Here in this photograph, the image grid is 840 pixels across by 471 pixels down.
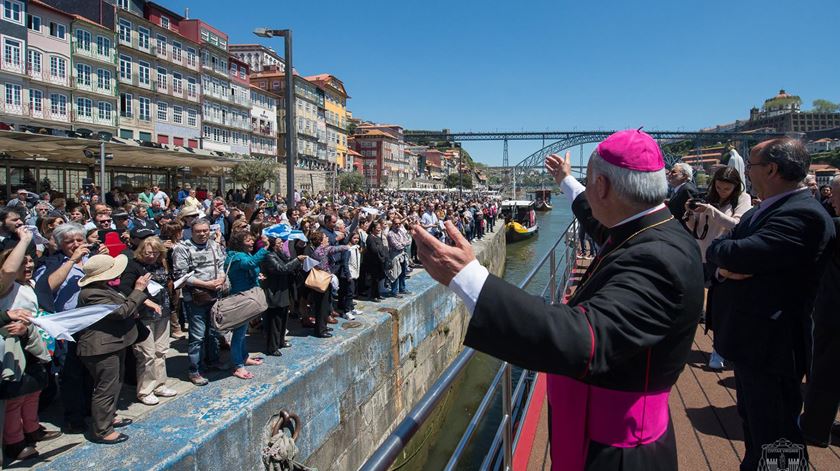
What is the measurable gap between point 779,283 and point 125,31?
45.7m

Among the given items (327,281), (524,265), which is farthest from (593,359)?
(524,265)

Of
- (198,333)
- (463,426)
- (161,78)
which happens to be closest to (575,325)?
(198,333)

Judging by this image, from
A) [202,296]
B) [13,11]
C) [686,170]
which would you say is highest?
[13,11]

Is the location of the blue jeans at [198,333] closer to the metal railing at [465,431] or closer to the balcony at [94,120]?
the metal railing at [465,431]

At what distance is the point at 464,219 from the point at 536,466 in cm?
1935

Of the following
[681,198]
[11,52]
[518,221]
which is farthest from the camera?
[518,221]

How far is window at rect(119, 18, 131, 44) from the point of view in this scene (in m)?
37.4

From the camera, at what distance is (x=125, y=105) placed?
37906 millimetres

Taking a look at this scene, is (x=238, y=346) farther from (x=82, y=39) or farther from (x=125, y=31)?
(x=125, y=31)

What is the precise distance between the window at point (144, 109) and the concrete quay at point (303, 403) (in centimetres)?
3710

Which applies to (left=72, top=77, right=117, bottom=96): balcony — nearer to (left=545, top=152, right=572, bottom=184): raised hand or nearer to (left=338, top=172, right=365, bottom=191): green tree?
(left=338, top=172, right=365, bottom=191): green tree

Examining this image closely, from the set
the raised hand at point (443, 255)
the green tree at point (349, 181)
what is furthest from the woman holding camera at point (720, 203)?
the green tree at point (349, 181)

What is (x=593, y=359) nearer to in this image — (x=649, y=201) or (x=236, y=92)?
(x=649, y=201)

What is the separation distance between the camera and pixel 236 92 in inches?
2015
